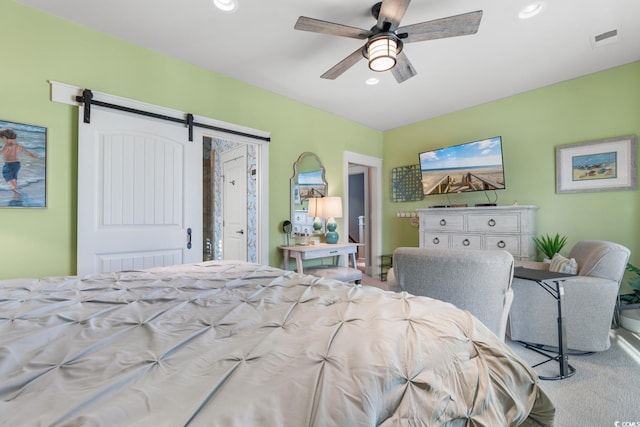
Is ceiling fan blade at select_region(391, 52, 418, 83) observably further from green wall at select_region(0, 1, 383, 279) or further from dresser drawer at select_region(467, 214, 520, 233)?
dresser drawer at select_region(467, 214, 520, 233)

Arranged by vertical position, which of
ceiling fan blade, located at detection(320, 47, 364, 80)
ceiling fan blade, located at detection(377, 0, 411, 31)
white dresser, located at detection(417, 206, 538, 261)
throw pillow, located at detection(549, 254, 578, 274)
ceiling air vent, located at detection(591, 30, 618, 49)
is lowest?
throw pillow, located at detection(549, 254, 578, 274)

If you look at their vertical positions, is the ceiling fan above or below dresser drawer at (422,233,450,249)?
above

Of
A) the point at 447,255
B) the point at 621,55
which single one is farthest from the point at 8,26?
the point at 621,55

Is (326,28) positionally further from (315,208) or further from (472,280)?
(315,208)

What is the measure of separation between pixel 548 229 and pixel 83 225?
4.77 meters

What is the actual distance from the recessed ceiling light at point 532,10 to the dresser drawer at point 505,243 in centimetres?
225

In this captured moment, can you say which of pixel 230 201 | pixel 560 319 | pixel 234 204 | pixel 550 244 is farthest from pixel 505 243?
pixel 230 201

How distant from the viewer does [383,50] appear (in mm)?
2035

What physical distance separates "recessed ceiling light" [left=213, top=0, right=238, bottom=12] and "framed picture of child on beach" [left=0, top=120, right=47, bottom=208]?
1.58 meters

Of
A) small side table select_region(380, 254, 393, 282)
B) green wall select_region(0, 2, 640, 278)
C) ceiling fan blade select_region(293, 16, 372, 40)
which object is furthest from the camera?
small side table select_region(380, 254, 393, 282)

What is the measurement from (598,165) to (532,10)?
79.3 inches

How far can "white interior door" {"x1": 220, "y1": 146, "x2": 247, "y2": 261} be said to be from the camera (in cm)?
402

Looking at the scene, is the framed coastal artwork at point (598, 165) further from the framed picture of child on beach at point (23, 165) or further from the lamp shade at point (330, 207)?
the framed picture of child on beach at point (23, 165)

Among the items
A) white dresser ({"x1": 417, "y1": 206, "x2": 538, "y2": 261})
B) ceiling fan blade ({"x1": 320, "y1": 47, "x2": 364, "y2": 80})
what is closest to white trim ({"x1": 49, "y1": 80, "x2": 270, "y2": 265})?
ceiling fan blade ({"x1": 320, "y1": 47, "x2": 364, "y2": 80})
